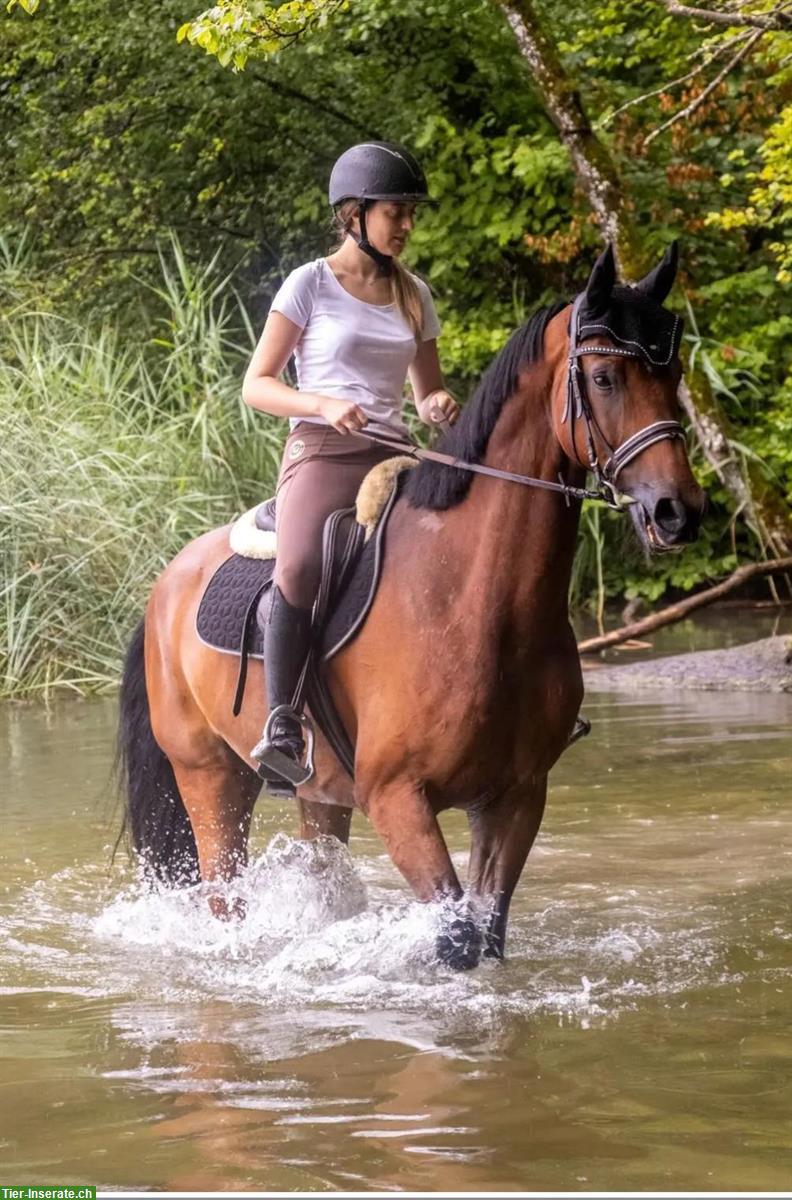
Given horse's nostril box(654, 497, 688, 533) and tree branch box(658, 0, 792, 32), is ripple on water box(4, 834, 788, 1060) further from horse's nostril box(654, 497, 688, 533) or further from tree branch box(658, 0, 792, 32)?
tree branch box(658, 0, 792, 32)

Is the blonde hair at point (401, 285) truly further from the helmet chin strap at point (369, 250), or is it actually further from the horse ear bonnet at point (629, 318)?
the horse ear bonnet at point (629, 318)

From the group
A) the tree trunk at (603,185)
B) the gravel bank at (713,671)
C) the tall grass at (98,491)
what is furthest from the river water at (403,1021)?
the tree trunk at (603,185)

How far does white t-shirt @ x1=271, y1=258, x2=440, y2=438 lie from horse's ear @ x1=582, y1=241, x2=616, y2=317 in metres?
0.93

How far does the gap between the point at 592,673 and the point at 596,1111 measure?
9499 mm

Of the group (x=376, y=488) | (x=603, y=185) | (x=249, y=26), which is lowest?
(x=376, y=488)

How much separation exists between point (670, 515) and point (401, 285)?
56.9 inches

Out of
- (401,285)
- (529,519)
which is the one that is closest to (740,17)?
(401,285)

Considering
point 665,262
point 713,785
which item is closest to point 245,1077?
point 665,262

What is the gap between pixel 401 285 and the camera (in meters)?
5.71

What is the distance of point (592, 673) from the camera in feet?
44.3

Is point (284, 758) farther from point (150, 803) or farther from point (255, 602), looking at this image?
point (150, 803)

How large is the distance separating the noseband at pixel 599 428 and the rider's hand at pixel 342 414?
2.31 feet

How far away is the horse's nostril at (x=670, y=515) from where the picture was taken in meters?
4.71

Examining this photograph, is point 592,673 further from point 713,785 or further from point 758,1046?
point 758,1046
